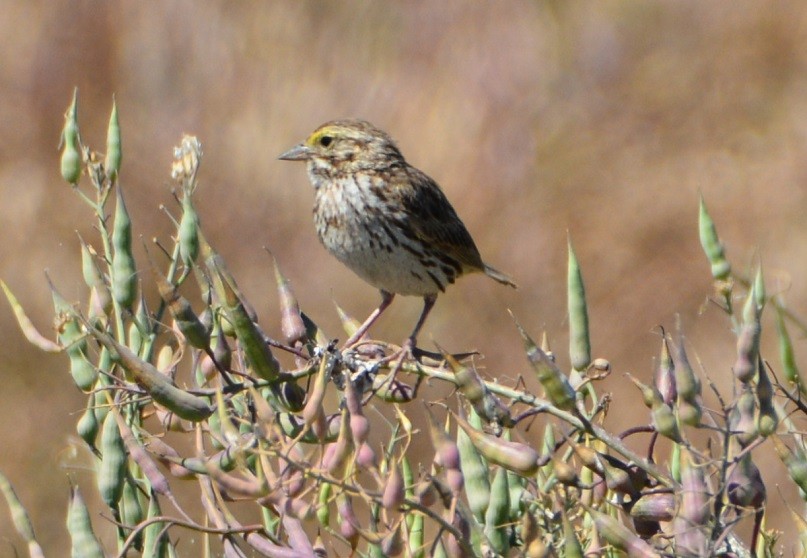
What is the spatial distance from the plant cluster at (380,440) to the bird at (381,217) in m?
2.20

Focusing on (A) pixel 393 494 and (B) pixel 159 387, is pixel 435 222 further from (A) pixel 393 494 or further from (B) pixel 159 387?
(A) pixel 393 494

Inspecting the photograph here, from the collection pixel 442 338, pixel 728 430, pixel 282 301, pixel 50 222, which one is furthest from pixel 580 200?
pixel 728 430

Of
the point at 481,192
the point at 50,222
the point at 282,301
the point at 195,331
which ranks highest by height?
the point at 481,192

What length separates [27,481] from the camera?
8992 millimetres

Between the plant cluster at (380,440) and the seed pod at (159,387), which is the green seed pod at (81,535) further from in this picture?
the seed pod at (159,387)

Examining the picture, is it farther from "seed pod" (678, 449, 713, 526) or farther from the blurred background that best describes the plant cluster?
the blurred background

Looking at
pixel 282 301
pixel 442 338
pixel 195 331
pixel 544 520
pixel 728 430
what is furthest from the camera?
pixel 442 338

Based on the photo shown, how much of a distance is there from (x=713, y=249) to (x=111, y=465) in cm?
109

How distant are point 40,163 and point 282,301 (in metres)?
7.55

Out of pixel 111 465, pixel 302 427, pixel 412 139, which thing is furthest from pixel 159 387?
pixel 412 139

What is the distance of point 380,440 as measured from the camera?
226cm

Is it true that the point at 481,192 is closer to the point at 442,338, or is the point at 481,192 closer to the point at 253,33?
the point at 442,338

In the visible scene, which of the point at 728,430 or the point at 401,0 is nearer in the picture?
the point at 728,430

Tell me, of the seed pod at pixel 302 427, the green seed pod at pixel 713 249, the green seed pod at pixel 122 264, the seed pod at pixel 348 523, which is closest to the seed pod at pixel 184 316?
the seed pod at pixel 302 427
